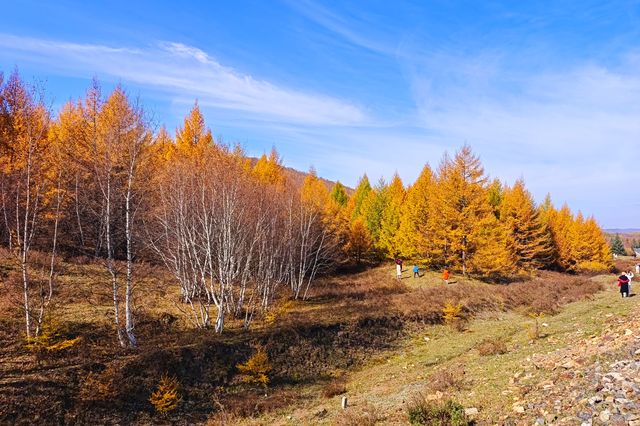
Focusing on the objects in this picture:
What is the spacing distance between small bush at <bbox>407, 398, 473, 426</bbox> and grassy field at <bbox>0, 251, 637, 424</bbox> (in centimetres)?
63

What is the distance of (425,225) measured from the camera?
122 feet

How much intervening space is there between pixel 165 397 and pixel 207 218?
347 inches

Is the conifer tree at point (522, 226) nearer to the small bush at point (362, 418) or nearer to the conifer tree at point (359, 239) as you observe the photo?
the conifer tree at point (359, 239)

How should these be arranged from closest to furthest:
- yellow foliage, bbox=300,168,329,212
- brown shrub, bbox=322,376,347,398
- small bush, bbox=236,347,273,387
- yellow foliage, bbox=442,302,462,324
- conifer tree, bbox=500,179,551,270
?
brown shrub, bbox=322,376,347,398, small bush, bbox=236,347,273,387, yellow foliage, bbox=442,302,462,324, yellow foliage, bbox=300,168,329,212, conifer tree, bbox=500,179,551,270

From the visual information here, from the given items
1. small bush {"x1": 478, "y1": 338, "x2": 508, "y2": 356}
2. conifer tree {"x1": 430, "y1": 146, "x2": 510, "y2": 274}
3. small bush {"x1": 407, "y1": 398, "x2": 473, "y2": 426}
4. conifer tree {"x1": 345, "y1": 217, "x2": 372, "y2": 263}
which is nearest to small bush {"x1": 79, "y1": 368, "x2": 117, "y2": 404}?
small bush {"x1": 407, "y1": 398, "x2": 473, "y2": 426}

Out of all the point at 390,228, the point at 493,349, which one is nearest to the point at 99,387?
the point at 493,349

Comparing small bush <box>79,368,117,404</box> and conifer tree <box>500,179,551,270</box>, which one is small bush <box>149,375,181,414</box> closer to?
small bush <box>79,368,117,404</box>

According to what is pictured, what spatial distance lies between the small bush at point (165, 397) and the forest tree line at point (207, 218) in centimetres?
298

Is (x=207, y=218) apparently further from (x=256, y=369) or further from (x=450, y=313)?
(x=450, y=313)

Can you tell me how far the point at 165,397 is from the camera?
39.5 feet

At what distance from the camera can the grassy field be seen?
10906 mm

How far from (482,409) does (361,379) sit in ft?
26.0

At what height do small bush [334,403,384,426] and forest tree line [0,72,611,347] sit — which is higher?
forest tree line [0,72,611,347]

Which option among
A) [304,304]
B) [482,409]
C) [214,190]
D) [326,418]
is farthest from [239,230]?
[482,409]
